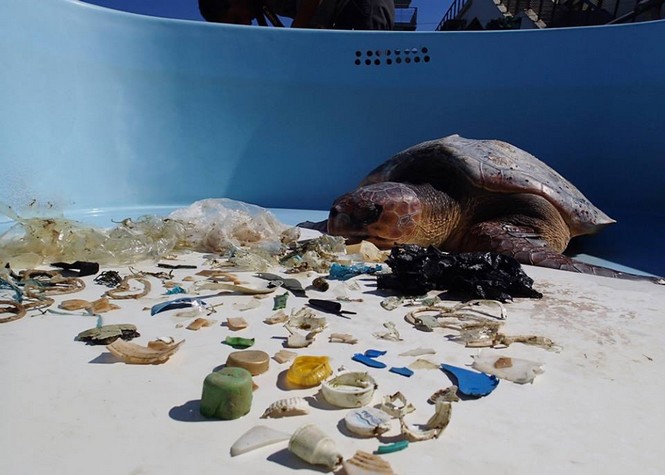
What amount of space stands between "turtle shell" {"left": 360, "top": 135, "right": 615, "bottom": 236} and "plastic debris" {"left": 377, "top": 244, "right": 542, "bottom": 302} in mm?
933

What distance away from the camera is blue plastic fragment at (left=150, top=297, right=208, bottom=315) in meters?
1.03

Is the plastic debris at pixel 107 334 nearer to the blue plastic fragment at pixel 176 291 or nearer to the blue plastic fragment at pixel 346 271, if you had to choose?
the blue plastic fragment at pixel 176 291

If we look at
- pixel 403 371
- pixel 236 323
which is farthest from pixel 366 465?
pixel 236 323

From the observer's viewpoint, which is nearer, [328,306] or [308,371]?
[308,371]

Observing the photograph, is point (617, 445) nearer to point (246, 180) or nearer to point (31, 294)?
point (31, 294)

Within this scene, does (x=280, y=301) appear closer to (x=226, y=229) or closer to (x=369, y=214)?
(x=226, y=229)

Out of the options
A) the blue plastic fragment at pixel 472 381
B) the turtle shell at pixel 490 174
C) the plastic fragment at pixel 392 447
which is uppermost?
the turtle shell at pixel 490 174

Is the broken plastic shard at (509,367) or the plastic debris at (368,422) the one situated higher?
the broken plastic shard at (509,367)

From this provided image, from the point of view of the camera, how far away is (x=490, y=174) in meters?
2.14

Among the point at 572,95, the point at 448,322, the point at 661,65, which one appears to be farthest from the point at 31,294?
the point at 661,65

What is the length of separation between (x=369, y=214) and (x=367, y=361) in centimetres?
125

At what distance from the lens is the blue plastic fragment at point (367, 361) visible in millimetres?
784

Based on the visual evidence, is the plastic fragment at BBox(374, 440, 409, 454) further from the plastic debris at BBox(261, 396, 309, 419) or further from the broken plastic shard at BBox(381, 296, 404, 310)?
the broken plastic shard at BBox(381, 296, 404, 310)

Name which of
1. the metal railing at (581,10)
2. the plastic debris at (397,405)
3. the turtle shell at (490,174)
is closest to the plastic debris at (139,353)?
the plastic debris at (397,405)
